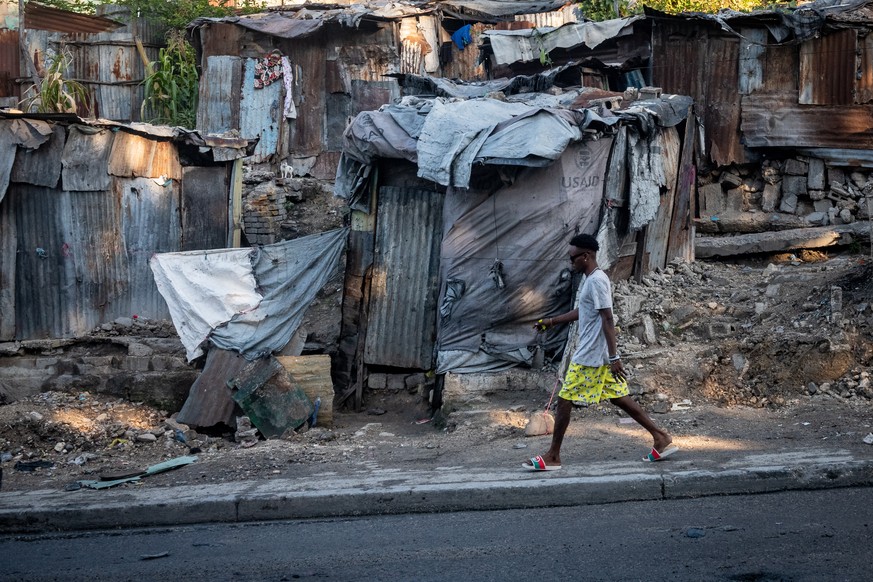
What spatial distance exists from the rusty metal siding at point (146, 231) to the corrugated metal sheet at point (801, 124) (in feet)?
31.7

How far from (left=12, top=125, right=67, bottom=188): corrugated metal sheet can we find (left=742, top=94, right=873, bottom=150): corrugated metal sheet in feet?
35.7

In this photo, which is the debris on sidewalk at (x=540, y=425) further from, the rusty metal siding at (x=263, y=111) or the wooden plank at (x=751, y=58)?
the rusty metal siding at (x=263, y=111)

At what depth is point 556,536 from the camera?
5.17 metres

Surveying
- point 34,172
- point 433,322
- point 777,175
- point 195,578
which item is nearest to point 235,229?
point 34,172

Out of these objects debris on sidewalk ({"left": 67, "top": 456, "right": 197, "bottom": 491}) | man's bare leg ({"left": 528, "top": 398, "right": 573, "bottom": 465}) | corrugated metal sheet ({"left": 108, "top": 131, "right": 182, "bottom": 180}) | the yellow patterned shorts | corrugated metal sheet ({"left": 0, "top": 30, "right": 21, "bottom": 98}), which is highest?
corrugated metal sheet ({"left": 0, "top": 30, "right": 21, "bottom": 98})

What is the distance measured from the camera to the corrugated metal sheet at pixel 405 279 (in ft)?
32.5

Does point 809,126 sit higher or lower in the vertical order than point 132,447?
higher

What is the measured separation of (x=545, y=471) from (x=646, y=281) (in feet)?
15.7

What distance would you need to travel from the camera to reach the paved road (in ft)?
15.1

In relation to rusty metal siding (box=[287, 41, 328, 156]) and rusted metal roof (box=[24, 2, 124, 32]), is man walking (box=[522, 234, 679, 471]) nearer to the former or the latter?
rusty metal siding (box=[287, 41, 328, 156])

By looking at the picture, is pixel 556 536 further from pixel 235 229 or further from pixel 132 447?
pixel 235 229

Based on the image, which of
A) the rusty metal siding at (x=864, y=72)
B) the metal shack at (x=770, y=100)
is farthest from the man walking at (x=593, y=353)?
the rusty metal siding at (x=864, y=72)

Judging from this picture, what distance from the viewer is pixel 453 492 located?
607 cm

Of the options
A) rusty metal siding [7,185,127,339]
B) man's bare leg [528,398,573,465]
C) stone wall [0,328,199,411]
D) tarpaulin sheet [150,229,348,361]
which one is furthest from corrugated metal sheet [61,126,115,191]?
man's bare leg [528,398,573,465]
